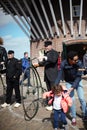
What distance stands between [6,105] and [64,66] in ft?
10.1

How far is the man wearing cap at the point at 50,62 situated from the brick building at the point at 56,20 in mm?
14897

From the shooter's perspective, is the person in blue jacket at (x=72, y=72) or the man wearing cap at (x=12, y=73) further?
the man wearing cap at (x=12, y=73)

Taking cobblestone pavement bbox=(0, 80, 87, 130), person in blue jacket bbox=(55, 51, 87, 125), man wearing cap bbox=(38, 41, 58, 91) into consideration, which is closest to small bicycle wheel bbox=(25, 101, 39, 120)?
cobblestone pavement bbox=(0, 80, 87, 130)

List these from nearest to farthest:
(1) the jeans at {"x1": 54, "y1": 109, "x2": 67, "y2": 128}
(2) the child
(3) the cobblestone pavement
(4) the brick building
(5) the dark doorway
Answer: (2) the child, (1) the jeans at {"x1": 54, "y1": 109, "x2": 67, "y2": 128}, (3) the cobblestone pavement, (4) the brick building, (5) the dark doorway

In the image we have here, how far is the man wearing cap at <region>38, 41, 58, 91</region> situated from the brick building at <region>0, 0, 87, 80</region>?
14.9m

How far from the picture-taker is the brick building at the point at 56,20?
24.0 metres

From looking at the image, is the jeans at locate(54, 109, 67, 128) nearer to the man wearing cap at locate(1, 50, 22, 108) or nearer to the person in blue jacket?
the person in blue jacket

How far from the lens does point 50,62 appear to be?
8.82 meters

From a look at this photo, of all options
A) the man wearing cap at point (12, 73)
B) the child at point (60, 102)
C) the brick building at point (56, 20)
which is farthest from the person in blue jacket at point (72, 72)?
the brick building at point (56, 20)

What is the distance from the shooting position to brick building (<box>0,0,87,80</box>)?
78.8 feet

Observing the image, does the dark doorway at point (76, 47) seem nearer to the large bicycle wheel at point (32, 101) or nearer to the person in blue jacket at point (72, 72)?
the large bicycle wheel at point (32, 101)

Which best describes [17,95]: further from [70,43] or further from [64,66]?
[70,43]

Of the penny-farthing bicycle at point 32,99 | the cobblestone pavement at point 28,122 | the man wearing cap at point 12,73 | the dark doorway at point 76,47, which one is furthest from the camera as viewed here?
the dark doorway at point 76,47

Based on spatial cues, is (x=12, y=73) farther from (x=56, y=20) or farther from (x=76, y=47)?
(x=76, y=47)
